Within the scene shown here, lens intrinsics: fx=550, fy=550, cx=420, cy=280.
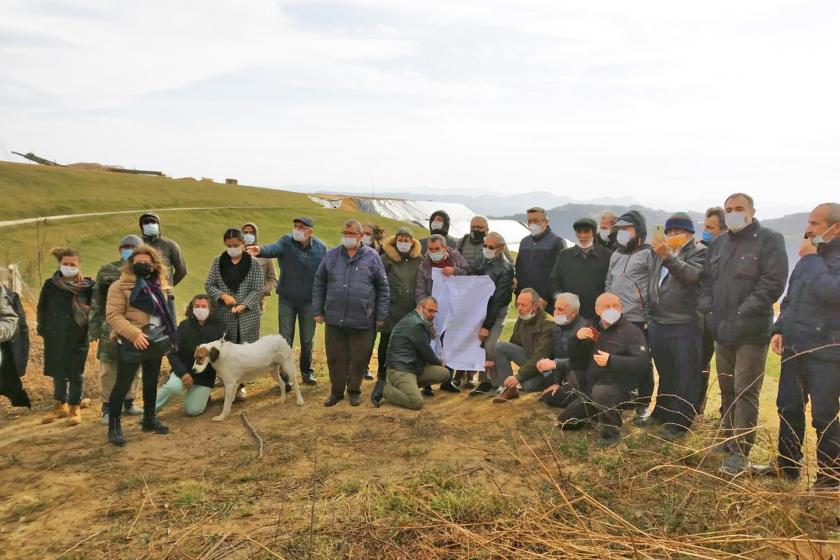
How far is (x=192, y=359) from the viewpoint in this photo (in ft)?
23.5

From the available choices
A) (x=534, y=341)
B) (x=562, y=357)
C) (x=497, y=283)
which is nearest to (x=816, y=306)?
(x=562, y=357)

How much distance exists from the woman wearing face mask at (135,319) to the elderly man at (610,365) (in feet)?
15.1

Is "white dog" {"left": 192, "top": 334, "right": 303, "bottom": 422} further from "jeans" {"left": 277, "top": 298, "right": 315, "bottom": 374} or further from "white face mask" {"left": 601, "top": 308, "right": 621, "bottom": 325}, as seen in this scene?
"white face mask" {"left": 601, "top": 308, "right": 621, "bottom": 325}

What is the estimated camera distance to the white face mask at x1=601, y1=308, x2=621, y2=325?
597 cm

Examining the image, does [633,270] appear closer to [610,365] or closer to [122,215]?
[610,365]

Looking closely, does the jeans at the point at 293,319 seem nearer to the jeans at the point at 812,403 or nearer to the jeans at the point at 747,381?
the jeans at the point at 747,381

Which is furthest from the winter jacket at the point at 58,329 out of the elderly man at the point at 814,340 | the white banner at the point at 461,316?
the elderly man at the point at 814,340

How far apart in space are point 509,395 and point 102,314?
517cm

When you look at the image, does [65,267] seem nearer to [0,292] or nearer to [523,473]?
[0,292]

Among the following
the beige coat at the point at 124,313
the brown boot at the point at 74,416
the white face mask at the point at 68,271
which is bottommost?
the brown boot at the point at 74,416

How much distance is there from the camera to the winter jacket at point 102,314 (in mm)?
6465

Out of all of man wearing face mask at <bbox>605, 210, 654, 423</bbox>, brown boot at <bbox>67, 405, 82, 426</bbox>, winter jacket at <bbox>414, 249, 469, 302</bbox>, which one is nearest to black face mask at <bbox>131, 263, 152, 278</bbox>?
brown boot at <bbox>67, 405, 82, 426</bbox>

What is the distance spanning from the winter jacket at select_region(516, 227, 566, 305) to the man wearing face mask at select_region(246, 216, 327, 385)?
2.90 meters

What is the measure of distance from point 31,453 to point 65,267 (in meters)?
2.12
